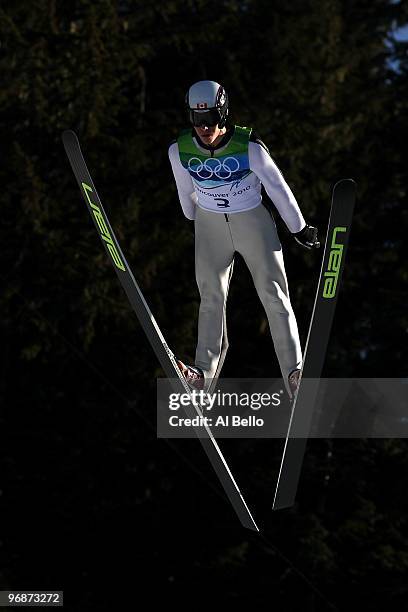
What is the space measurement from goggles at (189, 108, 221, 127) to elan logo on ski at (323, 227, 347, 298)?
3.09 ft

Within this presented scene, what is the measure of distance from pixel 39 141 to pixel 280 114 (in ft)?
12.5

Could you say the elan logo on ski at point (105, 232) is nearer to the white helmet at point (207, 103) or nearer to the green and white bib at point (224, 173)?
the green and white bib at point (224, 173)

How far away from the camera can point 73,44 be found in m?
16.5

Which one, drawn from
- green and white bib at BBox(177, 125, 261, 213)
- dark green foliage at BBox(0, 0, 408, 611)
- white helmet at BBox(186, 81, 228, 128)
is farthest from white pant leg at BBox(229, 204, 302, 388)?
dark green foliage at BBox(0, 0, 408, 611)

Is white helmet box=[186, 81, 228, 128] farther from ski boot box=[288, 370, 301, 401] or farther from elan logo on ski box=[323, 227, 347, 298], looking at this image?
ski boot box=[288, 370, 301, 401]

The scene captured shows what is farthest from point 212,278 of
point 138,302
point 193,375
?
point 193,375

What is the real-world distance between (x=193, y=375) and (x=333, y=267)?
1193 millimetres

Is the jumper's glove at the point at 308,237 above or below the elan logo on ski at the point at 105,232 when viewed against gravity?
above

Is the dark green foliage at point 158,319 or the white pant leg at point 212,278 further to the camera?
the dark green foliage at point 158,319

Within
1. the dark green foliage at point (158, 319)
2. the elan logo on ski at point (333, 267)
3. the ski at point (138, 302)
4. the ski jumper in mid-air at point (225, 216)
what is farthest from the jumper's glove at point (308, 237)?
the dark green foliage at point (158, 319)

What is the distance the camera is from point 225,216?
6566 mm

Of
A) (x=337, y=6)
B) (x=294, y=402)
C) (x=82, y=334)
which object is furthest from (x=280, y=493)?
(x=337, y=6)

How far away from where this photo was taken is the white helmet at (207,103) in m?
5.93

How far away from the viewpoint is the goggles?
5.96 meters
